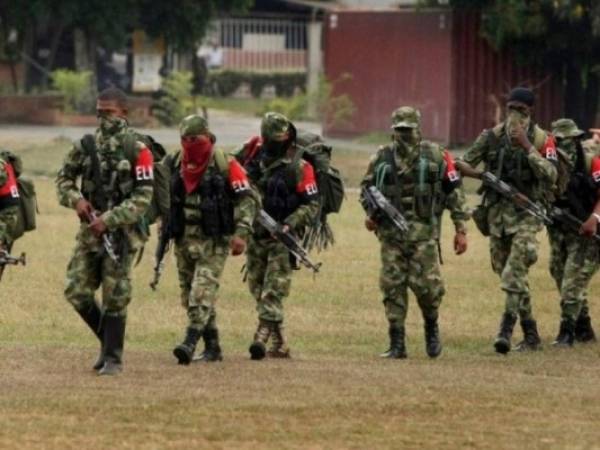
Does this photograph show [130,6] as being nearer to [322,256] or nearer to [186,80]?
[186,80]

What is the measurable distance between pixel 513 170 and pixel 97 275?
3.79 metres

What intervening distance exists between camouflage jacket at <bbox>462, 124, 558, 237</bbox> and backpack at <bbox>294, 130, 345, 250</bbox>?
3.55ft

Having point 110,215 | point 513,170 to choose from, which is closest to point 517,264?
point 513,170

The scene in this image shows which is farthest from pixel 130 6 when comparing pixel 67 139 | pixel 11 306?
pixel 11 306

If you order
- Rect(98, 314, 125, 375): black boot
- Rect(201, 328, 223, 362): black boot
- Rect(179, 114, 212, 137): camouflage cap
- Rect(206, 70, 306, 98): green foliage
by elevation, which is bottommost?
Rect(206, 70, 306, 98): green foliage

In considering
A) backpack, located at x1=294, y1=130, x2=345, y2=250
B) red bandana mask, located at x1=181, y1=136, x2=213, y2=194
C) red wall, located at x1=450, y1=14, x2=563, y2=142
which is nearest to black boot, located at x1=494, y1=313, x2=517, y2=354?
backpack, located at x1=294, y1=130, x2=345, y2=250

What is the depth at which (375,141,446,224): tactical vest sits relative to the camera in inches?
604

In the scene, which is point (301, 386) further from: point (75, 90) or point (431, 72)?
point (75, 90)

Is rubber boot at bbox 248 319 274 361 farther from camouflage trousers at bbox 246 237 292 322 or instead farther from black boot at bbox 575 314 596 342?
black boot at bbox 575 314 596 342

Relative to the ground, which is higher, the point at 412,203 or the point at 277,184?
the point at 277,184

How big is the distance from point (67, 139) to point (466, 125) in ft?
27.3

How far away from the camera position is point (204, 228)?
1450 centimetres

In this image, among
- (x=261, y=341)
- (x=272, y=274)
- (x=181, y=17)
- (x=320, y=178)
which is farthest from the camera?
(x=181, y=17)

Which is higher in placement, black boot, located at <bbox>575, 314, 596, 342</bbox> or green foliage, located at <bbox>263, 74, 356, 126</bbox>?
black boot, located at <bbox>575, 314, 596, 342</bbox>
